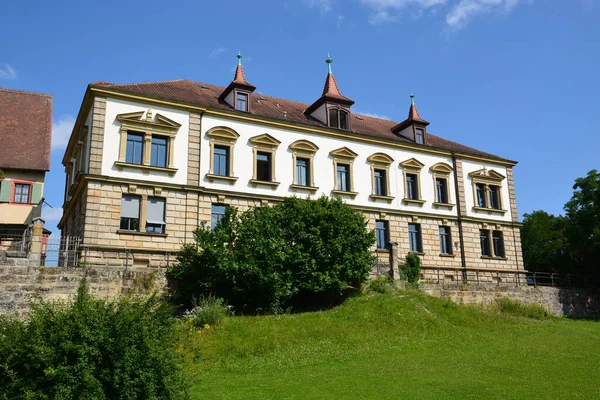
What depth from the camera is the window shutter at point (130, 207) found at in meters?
28.2

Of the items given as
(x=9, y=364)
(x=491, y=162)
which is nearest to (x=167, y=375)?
(x=9, y=364)

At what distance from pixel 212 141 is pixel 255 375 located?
16368 mm

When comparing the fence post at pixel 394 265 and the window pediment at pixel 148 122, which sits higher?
the window pediment at pixel 148 122

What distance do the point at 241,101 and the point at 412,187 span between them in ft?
39.4

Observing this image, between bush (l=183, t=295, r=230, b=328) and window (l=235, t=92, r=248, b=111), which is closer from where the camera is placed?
bush (l=183, t=295, r=230, b=328)

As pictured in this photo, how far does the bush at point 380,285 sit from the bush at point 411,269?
3.79m

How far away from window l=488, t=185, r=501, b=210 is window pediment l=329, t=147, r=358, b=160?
35.2 ft

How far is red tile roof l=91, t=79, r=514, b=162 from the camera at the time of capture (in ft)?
99.8

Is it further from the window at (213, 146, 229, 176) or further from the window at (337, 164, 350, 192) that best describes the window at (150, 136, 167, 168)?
the window at (337, 164, 350, 192)

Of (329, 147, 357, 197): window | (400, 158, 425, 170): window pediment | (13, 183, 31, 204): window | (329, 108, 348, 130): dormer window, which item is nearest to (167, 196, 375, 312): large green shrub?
(329, 147, 357, 197): window

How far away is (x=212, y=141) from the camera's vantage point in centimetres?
3086

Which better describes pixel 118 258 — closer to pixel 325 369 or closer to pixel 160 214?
pixel 160 214

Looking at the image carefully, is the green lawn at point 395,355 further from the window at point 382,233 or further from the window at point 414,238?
the window at point 414,238

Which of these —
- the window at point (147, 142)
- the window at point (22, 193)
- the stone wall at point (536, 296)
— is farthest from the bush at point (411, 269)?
the window at point (22, 193)
